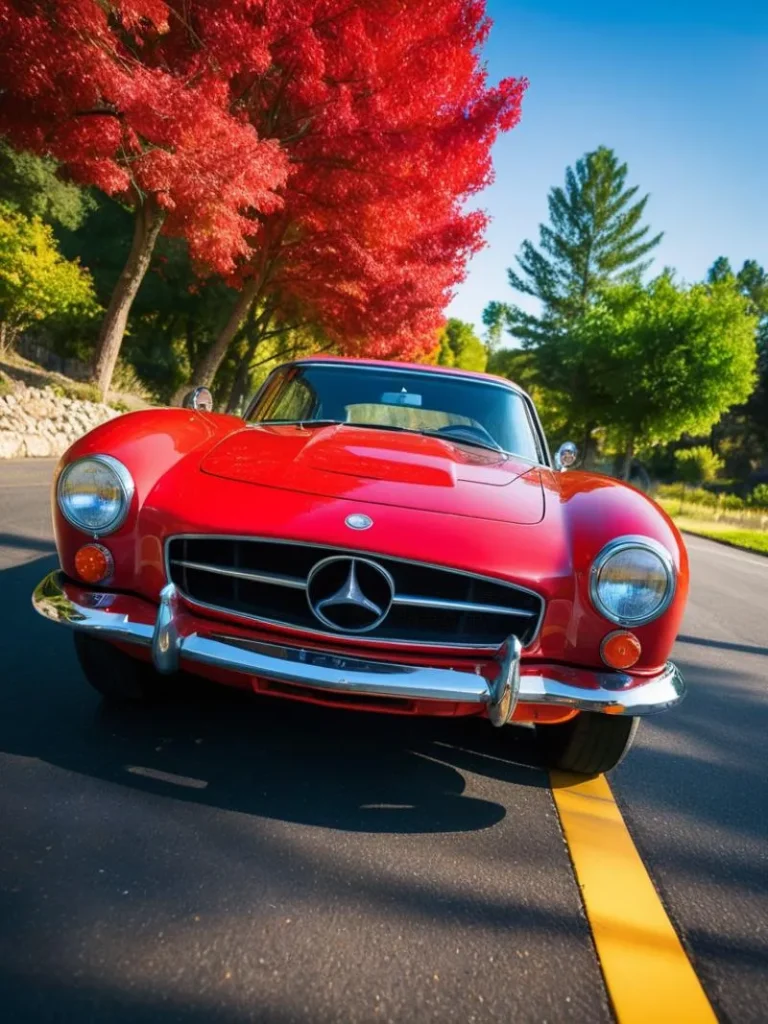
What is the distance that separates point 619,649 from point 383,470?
882 mm

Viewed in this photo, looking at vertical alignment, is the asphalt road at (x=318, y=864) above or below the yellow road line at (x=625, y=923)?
below

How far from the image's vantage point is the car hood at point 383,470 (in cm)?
217

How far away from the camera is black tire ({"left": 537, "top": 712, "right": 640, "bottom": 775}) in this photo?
220 centimetres

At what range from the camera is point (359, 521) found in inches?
79.1

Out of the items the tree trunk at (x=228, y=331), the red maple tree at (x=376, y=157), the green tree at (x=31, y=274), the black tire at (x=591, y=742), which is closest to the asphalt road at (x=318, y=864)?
the black tire at (x=591, y=742)

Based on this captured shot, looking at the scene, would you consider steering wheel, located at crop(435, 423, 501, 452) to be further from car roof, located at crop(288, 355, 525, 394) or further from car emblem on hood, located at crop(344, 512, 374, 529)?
car emblem on hood, located at crop(344, 512, 374, 529)

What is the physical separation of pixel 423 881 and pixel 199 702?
1.11m

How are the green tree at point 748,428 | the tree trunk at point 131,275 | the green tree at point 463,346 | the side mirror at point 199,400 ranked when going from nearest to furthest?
the side mirror at point 199,400 < the tree trunk at point 131,275 < the green tree at point 748,428 < the green tree at point 463,346

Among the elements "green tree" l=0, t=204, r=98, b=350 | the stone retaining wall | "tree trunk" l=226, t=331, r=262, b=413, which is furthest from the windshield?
"tree trunk" l=226, t=331, r=262, b=413

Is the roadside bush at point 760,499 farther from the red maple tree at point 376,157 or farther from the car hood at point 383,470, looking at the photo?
the car hood at point 383,470

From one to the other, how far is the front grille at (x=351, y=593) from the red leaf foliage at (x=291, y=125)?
8.40m

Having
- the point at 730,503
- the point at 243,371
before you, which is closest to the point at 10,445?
the point at 243,371

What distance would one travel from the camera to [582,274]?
41.8 metres

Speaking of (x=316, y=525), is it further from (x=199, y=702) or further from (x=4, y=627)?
(x=4, y=627)
